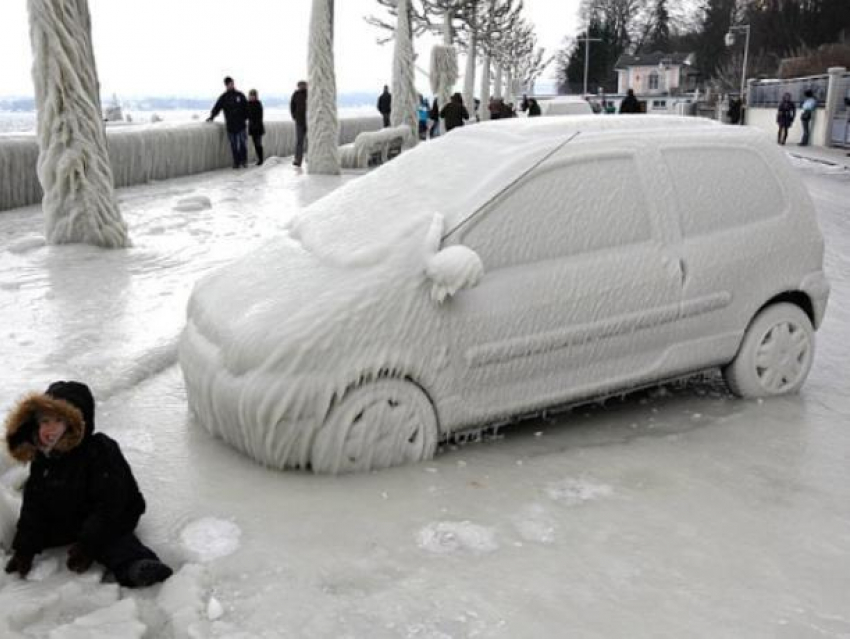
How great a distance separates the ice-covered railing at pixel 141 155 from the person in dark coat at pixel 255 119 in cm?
68

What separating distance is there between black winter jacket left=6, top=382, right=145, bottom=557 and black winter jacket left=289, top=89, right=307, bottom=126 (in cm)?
1593

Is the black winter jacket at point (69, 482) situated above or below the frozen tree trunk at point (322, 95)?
below

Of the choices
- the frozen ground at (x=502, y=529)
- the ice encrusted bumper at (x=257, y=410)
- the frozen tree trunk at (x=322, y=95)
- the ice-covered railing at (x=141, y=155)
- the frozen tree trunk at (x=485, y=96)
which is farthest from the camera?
the frozen tree trunk at (x=485, y=96)

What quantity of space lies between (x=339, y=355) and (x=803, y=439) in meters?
2.35

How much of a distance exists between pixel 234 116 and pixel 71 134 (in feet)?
29.7

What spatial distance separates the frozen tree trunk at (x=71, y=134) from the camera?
880 centimetres

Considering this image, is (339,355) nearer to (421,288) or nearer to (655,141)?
(421,288)

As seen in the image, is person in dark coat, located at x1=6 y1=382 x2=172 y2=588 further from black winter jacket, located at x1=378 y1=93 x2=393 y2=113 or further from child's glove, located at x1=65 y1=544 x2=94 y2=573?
black winter jacket, located at x1=378 y1=93 x2=393 y2=113

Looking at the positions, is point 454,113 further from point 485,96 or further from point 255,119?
point 485,96

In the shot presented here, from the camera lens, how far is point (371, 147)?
1998 cm

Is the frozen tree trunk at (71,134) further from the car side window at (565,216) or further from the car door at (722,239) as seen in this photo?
the car door at (722,239)

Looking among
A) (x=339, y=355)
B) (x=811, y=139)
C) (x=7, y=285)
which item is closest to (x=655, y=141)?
(x=339, y=355)

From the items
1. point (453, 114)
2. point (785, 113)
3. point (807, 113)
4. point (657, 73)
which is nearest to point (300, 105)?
point (453, 114)

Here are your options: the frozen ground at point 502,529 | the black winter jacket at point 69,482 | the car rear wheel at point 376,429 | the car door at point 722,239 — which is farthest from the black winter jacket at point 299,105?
the black winter jacket at point 69,482
